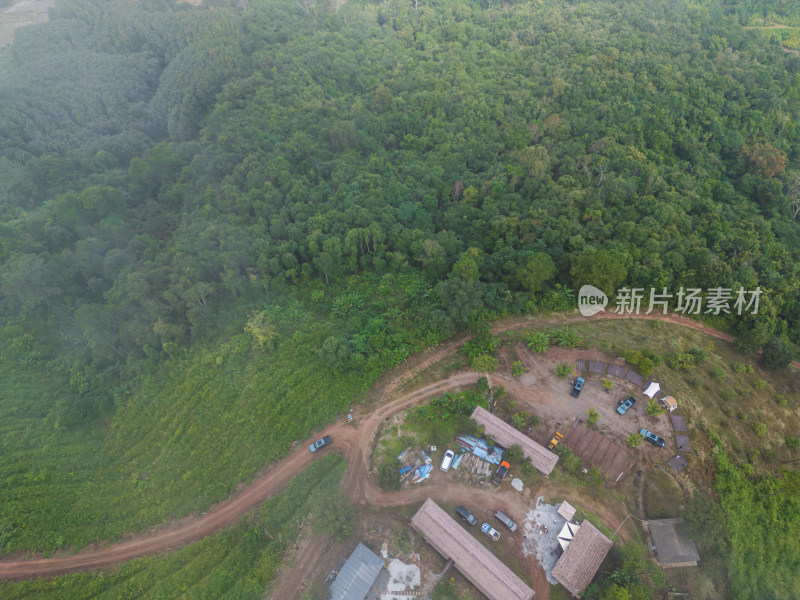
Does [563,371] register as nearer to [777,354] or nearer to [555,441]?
[555,441]

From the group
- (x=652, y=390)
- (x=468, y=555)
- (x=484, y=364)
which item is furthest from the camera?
(x=484, y=364)

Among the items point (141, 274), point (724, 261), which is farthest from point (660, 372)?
point (141, 274)

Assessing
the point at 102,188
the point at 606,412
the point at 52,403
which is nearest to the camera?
the point at 606,412

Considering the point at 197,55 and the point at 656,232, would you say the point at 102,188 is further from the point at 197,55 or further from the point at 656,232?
the point at 656,232

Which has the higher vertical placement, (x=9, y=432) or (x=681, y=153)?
(x=681, y=153)

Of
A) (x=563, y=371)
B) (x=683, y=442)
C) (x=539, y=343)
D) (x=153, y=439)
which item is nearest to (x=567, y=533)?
(x=683, y=442)

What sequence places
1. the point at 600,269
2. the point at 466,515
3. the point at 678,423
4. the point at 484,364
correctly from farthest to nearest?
1. the point at 600,269
2. the point at 484,364
3. the point at 678,423
4. the point at 466,515

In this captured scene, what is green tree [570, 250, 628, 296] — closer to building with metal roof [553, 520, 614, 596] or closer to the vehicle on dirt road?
the vehicle on dirt road
